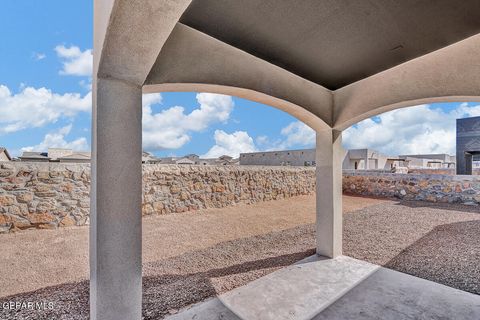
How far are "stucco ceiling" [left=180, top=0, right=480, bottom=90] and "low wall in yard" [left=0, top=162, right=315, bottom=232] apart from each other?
532 cm

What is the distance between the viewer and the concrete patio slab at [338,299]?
2777 mm

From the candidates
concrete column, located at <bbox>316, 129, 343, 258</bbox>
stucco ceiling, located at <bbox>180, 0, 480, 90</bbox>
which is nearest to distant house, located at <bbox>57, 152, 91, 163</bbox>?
concrete column, located at <bbox>316, 129, 343, 258</bbox>

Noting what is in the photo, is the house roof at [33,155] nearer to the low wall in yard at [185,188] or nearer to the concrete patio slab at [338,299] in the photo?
the low wall in yard at [185,188]

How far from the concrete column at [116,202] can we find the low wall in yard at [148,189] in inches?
184

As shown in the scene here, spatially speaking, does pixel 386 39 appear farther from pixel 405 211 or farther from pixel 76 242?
pixel 405 211

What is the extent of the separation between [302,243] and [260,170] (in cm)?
487

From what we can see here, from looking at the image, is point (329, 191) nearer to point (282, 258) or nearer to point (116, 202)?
point (282, 258)

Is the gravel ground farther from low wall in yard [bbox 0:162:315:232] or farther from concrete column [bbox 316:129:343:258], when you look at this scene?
low wall in yard [bbox 0:162:315:232]

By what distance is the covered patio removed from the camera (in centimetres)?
200

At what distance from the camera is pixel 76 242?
5.05m

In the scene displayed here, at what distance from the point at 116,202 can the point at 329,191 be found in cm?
359

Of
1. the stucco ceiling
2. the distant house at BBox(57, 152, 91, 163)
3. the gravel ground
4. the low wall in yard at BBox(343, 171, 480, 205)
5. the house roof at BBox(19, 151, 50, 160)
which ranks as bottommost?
the gravel ground

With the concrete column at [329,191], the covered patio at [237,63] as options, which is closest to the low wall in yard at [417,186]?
the concrete column at [329,191]

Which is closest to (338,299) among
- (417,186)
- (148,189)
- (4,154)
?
(148,189)
